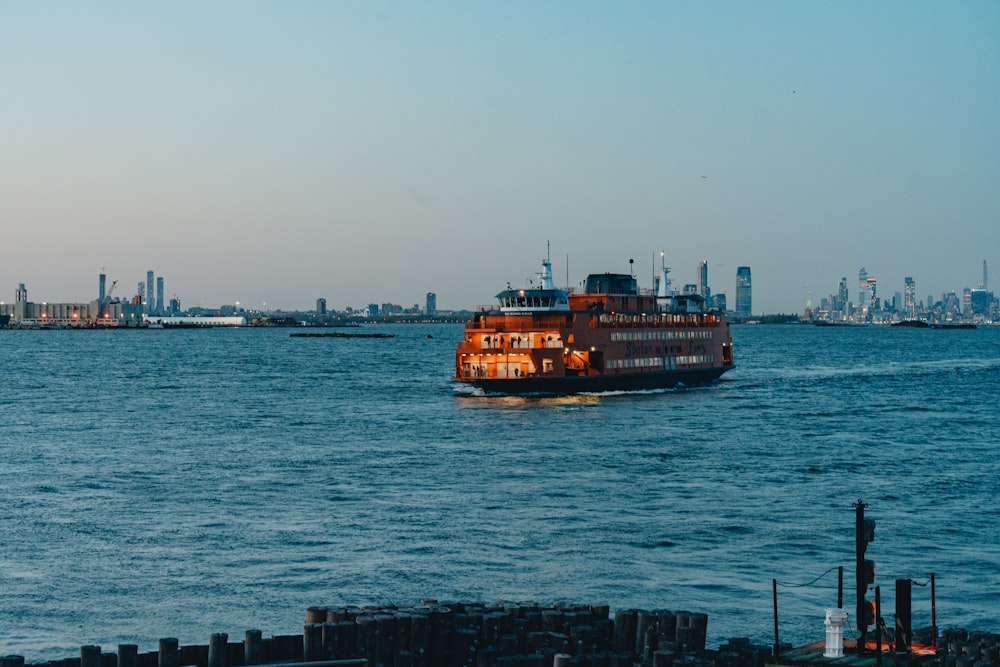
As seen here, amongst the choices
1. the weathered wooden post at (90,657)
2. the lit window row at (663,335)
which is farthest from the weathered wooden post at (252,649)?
the lit window row at (663,335)

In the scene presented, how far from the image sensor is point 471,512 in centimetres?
4047

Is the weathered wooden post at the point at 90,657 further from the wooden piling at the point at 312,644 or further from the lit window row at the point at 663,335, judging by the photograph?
the lit window row at the point at 663,335

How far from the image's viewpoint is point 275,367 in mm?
166250

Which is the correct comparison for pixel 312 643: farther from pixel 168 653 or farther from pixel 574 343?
pixel 574 343

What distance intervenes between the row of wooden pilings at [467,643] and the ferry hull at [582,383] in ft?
231

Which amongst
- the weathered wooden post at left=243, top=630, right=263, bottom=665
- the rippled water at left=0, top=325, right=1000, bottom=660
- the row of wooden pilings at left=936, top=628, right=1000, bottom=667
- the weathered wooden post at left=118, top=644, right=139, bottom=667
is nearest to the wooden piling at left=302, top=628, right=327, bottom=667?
the weathered wooden post at left=243, top=630, right=263, bottom=665

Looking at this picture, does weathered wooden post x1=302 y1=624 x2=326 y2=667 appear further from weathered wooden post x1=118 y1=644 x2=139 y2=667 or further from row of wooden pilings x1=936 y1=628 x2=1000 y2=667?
row of wooden pilings x1=936 y1=628 x2=1000 y2=667

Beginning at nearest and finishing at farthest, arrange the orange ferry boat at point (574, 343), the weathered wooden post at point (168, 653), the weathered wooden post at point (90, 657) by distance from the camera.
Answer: the weathered wooden post at point (90, 657), the weathered wooden post at point (168, 653), the orange ferry boat at point (574, 343)

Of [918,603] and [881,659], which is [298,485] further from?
[881,659]

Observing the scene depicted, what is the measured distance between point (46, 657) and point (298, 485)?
23878 mm

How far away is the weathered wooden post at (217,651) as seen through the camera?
17938 millimetres

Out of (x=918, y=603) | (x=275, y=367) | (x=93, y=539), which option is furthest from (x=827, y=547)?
(x=275, y=367)

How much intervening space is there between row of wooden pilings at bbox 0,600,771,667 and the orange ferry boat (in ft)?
233

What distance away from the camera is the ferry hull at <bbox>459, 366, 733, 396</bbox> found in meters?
91.0
